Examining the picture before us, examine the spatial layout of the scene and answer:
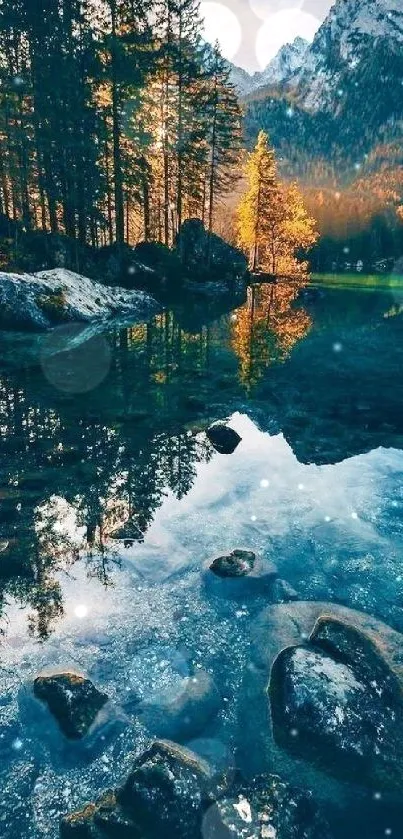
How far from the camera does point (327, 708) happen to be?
4.58 m

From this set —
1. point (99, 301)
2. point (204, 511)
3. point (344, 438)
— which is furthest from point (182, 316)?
point (204, 511)

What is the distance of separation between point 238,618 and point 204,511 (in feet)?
8.38

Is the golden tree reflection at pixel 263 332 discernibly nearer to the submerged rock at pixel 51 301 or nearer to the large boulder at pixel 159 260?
the large boulder at pixel 159 260

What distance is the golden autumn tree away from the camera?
50656 mm

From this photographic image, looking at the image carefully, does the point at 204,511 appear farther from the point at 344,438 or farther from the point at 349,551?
the point at 344,438

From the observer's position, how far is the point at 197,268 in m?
44.5

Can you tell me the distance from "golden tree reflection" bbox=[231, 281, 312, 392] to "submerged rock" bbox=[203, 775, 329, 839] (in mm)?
11916

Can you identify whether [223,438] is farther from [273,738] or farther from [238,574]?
[273,738]

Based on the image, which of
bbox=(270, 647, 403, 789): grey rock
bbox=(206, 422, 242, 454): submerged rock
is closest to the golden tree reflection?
bbox=(206, 422, 242, 454): submerged rock

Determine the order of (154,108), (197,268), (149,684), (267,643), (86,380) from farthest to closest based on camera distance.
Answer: (197,268) → (154,108) → (86,380) → (267,643) → (149,684)

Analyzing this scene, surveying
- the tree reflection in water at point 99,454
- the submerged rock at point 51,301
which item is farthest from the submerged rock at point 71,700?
the submerged rock at point 51,301

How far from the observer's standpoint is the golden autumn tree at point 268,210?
166 ft

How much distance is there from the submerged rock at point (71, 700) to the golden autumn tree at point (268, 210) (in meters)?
52.1

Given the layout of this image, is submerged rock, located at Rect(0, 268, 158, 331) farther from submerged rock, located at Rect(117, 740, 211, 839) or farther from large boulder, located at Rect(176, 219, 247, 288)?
submerged rock, located at Rect(117, 740, 211, 839)
